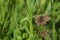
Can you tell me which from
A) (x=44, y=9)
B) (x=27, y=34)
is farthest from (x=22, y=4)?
(x=27, y=34)

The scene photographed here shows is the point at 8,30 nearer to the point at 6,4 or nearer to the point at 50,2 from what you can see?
the point at 6,4

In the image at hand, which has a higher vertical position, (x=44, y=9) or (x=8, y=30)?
(x=44, y=9)

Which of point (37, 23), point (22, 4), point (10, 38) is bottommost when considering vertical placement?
point (10, 38)

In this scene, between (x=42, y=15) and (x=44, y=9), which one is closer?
(x=42, y=15)

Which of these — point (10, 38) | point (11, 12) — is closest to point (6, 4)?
point (11, 12)

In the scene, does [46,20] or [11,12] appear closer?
[46,20]

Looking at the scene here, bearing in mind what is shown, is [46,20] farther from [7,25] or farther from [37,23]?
[7,25]
